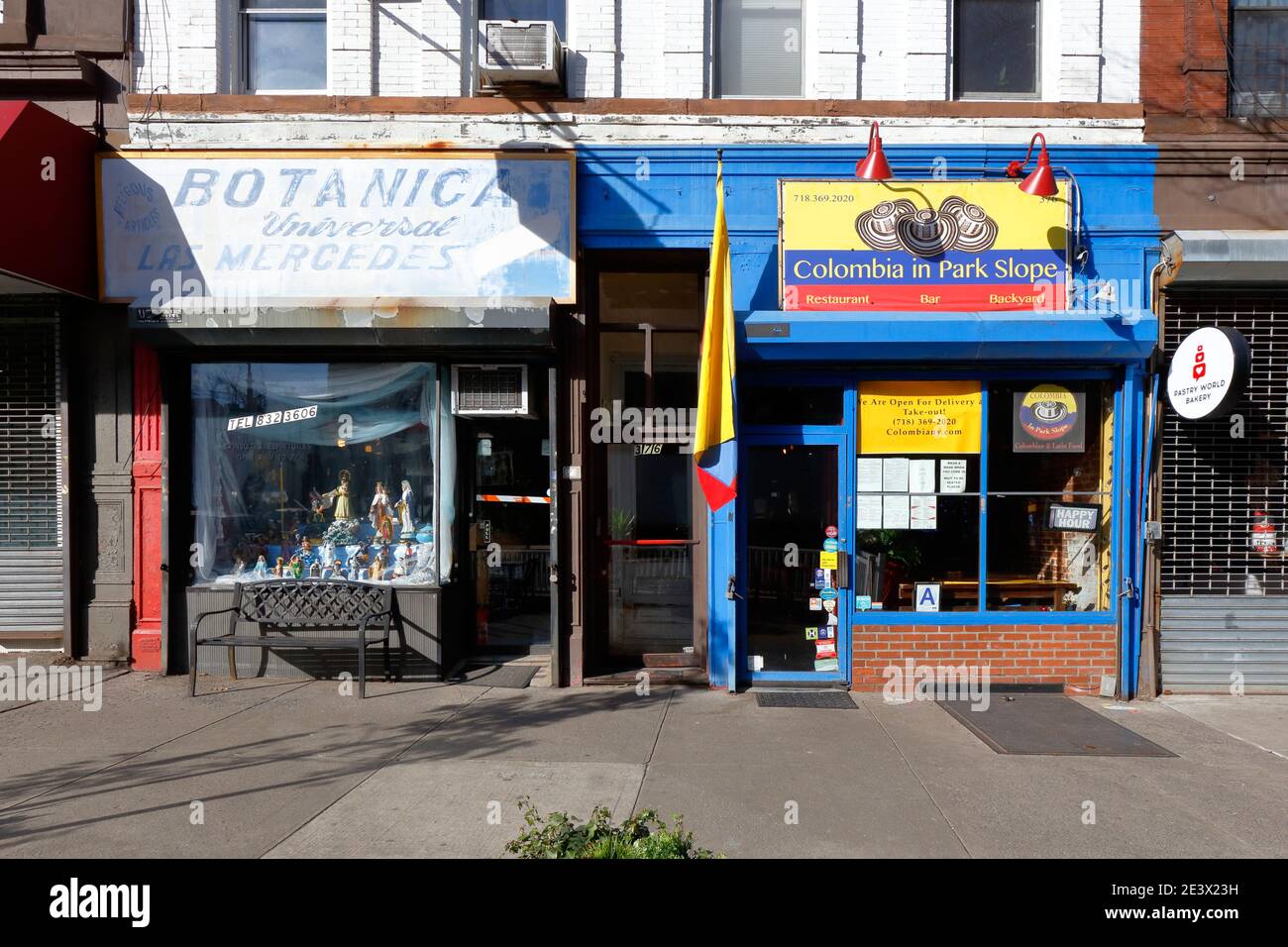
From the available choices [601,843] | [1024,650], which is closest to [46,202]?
[601,843]

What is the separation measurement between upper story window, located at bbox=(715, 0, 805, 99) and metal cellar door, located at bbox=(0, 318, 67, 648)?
7.41 m

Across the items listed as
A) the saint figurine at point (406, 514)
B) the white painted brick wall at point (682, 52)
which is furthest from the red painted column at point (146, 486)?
the white painted brick wall at point (682, 52)

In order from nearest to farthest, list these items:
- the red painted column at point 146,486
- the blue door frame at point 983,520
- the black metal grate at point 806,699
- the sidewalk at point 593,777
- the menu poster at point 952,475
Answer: the sidewalk at point 593,777, the black metal grate at point 806,699, the blue door frame at point 983,520, the menu poster at point 952,475, the red painted column at point 146,486

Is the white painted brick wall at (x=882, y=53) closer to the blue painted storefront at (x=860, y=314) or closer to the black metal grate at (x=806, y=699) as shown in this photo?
the blue painted storefront at (x=860, y=314)

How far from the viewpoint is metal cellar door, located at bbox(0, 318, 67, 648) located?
8.15 m

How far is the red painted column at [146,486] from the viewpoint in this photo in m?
8.05

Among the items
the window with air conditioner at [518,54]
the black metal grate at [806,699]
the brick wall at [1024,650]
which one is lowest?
the black metal grate at [806,699]

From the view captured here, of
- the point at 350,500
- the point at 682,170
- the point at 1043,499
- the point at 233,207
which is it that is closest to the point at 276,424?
the point at 350,500

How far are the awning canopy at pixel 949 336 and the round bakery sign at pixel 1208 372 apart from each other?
31cm

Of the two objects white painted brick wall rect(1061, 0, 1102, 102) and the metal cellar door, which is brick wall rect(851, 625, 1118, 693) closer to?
white painted brick wall rect(1061, 0, 1102, 102)

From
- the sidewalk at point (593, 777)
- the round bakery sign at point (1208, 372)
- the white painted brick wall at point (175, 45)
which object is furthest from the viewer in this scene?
the white painted brick wall at point (175, 45)

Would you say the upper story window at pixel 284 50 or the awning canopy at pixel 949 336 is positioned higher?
the upper story window at pixel 284 50

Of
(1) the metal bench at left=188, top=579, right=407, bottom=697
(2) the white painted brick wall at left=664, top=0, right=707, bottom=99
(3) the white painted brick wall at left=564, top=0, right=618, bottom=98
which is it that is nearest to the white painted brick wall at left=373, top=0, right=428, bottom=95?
(3) the white painted brick wall at left=564, top=0, right=618, bottom=98

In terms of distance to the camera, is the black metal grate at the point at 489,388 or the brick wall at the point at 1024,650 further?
the black metal grate at the point at 489,388
